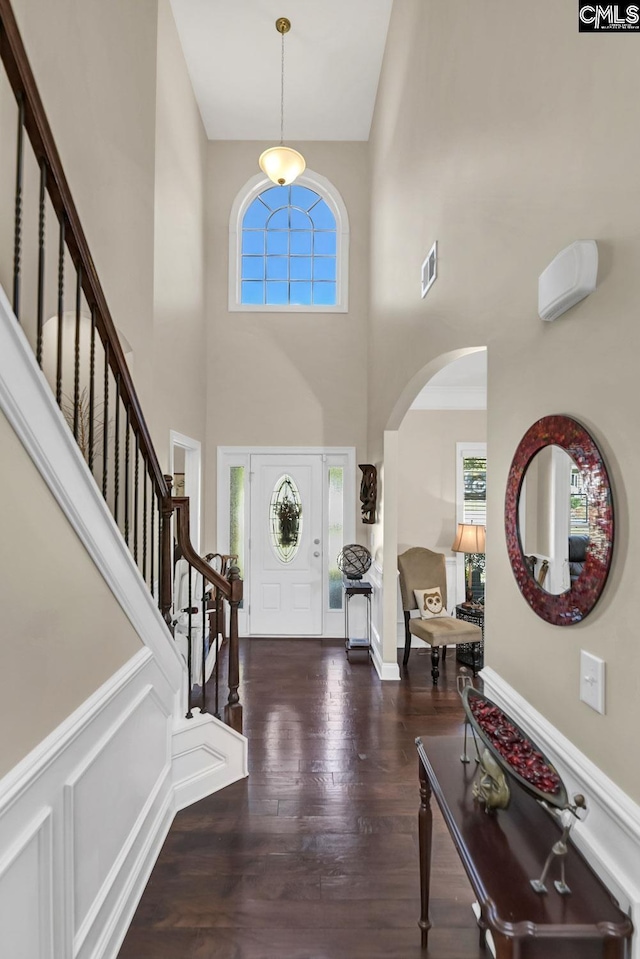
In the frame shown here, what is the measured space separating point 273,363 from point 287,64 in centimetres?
279

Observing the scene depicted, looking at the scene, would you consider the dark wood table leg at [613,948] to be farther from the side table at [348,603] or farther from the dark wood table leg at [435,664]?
the side table at [348,603]

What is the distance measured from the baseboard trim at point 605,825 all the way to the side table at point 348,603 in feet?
12.7

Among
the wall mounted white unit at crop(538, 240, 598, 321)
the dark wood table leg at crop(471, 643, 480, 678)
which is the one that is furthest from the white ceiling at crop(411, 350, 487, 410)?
the wall mounted white unit at crop(538, 240, 598, 321)

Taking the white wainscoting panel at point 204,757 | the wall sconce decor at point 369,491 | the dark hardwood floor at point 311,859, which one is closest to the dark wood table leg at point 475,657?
the dark hardwood floor at point 311,859

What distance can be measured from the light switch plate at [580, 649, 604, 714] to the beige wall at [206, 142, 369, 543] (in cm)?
484

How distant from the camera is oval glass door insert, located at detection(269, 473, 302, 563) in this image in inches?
245

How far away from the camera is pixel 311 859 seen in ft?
8.05

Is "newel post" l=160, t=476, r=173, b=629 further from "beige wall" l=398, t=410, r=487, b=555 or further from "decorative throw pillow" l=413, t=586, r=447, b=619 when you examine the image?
"beige wall" l=398, t=410, r=487, b=555

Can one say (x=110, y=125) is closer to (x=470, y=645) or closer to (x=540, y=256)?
(x=540, y=256)

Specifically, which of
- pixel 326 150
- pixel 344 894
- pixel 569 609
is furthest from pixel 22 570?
pixel 326 150

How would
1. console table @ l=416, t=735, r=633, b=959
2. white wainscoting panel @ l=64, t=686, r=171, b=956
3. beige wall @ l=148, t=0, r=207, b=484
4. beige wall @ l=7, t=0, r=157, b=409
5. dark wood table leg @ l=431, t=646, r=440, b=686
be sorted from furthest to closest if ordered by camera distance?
dark wood table leg @ l=431, t=646, r=440, b=686, beige wall @ l=148, t=0, r=207, b=484, beige wall @ l=7, t=0, r=157, b=409, white wainscoting panel @ l=64, t=686, r=171, b=956, console table @ l=416, t=735, r=633, b=959

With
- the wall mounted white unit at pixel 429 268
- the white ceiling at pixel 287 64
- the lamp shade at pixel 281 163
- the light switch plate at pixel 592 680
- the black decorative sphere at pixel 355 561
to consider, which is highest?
the white ceiling at pixel 287 64

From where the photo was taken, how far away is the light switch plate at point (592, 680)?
1357 millimetres

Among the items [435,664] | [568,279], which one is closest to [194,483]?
[435,664]
